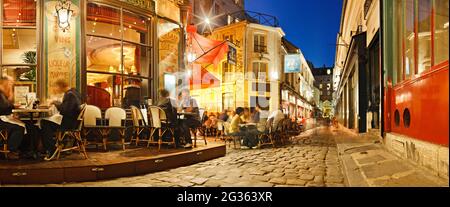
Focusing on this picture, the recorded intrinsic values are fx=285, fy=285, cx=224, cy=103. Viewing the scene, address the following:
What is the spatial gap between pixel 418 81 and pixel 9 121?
7.43 metres

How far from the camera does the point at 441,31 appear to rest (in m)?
4.17

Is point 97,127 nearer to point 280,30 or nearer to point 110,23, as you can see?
point 110,23

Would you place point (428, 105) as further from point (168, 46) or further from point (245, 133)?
point (168, 46)

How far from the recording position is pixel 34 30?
24.9 feet

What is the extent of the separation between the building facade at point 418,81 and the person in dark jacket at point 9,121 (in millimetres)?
7049

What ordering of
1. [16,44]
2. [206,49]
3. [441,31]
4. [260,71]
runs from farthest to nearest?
[260,71]
[206,49]
[16,44]
[441,31]

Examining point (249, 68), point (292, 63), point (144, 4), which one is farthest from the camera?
point (249, 68)

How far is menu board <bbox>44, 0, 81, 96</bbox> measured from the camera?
7445 mm

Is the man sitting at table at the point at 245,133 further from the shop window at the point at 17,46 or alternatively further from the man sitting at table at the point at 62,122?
the shop window at the point at 17,46

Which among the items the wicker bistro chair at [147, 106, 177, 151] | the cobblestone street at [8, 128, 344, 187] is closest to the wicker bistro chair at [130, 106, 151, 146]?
the wicker bistro chair at [147, 106, 177, 151]

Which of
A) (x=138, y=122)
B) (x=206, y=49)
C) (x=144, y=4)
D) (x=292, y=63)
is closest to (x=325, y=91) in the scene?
(x=292, y=63)

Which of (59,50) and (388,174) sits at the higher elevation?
(59,50)

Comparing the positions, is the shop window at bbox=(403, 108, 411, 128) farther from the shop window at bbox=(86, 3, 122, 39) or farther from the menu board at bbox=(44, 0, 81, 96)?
the shop window at bbox=(86, 3, 122, 39)

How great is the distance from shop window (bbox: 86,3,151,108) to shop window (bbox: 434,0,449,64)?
7.70 metres
